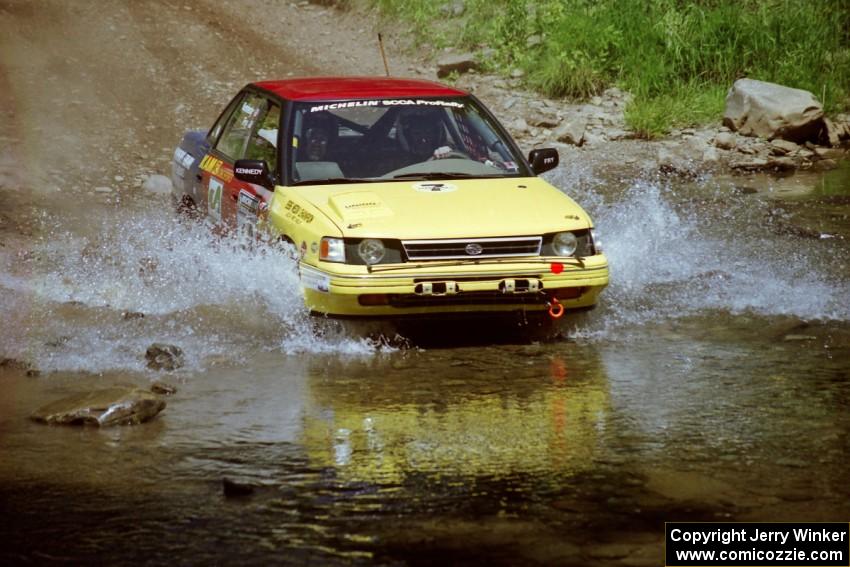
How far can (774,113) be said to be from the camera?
15.8 meters

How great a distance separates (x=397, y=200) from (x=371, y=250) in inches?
20.2

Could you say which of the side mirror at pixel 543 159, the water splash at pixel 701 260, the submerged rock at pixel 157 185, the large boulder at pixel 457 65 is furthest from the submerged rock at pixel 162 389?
the large boulder at pixel 457 65

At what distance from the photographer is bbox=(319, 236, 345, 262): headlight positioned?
7672 mm

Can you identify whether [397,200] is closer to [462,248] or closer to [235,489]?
[462,248]

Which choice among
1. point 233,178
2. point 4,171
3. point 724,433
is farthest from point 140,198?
point 724,433

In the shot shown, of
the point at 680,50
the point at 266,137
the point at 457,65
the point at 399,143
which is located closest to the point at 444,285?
the point at 399,143

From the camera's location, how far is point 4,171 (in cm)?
1373

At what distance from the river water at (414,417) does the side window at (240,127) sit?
1.94 feet

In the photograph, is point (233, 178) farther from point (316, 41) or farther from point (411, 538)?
point (316, 41)

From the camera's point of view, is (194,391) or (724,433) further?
(194,391)

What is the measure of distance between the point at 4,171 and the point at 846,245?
25.4 feet

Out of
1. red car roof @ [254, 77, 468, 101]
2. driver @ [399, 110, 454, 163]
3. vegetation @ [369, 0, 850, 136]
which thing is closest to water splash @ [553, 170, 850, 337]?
driver @ [399, 110, 454, 163]

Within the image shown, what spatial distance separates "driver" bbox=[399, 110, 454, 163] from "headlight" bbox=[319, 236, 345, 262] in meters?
1.40

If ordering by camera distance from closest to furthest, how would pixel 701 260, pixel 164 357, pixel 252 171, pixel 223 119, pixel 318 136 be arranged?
pixel 164 357
pixel 252 171
pixel 318 136
pixel 223 119
pixel 701 260
